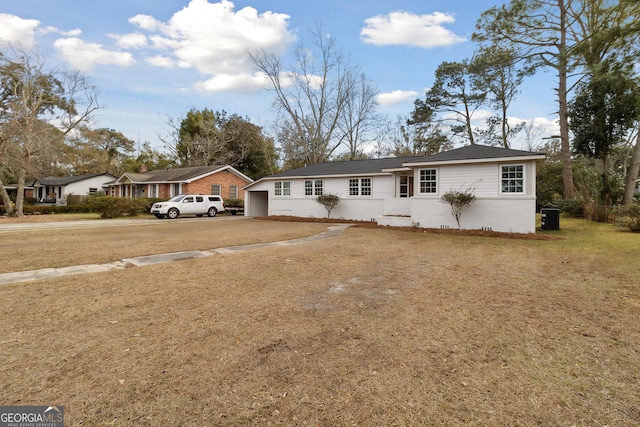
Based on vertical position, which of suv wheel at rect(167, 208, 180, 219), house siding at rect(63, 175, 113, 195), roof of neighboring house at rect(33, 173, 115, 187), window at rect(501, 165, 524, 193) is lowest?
suv wheel at rect(167, 208, 180, 219)

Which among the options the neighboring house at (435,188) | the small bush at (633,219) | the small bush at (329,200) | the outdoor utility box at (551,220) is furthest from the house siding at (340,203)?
the small bush at (633,219)

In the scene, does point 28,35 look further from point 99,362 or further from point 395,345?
point 395,345

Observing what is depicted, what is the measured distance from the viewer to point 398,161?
19766mm

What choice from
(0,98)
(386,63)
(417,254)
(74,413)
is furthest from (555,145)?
(0,98)

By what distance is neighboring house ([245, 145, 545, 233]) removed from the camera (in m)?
13.1

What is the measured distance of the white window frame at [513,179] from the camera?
42.8ft

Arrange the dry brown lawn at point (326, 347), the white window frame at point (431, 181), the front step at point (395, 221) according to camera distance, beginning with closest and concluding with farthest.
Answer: the dry brown lawn at point (326, 347) < the white window frame at point (431, 181) < the front step at point (395, 221)

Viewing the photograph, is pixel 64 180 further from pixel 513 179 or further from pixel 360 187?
pixel 513 179

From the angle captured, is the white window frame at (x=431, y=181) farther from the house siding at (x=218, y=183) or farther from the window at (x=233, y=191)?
the window at (x=233, y=191)

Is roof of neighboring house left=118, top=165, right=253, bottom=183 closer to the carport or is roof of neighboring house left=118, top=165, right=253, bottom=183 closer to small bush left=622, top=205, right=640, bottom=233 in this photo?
the carport

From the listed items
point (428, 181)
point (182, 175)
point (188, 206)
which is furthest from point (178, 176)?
point (428, 181)

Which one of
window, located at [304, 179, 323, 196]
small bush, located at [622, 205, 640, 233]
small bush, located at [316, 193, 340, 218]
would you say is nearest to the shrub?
small bush, located at [622, 205, 640, 233]

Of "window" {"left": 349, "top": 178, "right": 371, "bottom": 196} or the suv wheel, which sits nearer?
"window" {"left": 349, "top": 178, "right": 371, "bottom": 196}

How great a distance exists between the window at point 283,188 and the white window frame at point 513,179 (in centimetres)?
1385
